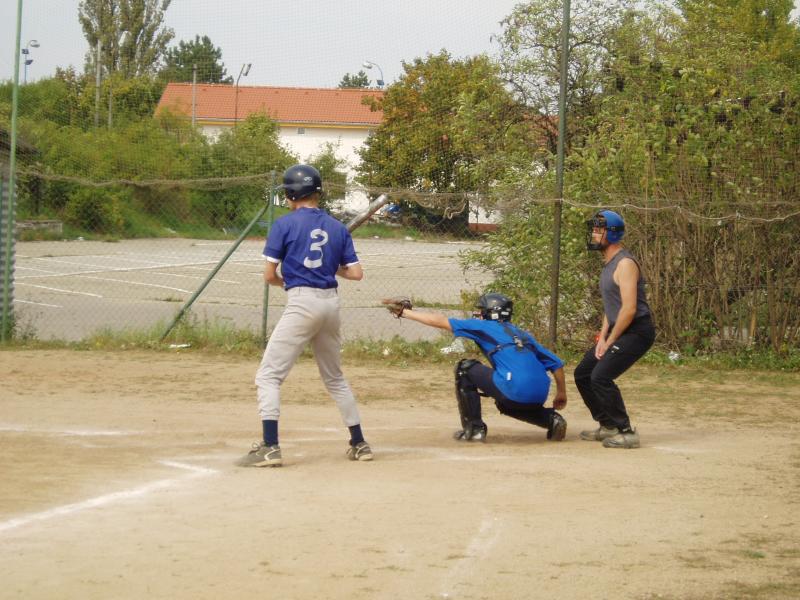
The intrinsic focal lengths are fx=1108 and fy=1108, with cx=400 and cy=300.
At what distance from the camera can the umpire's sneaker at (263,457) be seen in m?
7.24

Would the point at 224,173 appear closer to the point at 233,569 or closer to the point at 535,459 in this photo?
the point at 535,459

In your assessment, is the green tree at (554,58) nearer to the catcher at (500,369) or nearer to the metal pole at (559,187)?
the metal pole at (559,187)

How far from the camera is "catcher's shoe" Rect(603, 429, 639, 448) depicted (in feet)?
26.8

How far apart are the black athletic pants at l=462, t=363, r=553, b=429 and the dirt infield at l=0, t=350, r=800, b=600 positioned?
0.93 ft

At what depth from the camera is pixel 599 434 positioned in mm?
8461

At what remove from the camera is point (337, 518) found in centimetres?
589

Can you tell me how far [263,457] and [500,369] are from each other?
1907 millimetres

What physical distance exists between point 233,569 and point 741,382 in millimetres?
8531

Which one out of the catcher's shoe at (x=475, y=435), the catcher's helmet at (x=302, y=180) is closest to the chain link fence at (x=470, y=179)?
the catcher's shoe at (x=475, y=435)

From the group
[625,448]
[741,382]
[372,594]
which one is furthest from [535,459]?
[741,382]

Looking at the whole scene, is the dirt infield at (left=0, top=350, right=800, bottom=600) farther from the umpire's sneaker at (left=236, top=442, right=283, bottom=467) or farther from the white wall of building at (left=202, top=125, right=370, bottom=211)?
the white wall of building at (left=202, top=125, right=370, bottom=211)

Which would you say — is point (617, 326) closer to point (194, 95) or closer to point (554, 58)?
point (554, 58)

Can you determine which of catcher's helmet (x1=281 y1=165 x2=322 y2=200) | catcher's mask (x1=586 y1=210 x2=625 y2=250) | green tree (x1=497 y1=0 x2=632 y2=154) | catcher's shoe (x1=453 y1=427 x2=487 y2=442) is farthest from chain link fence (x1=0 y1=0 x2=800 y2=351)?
catcher's helmet (x1=281 y1=165 x2=322 y2=200)

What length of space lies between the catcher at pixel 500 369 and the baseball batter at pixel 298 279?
74 centimetres
